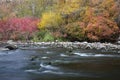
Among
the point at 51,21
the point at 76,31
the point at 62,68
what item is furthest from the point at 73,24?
the point at 62,68

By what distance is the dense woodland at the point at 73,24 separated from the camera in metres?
42.1

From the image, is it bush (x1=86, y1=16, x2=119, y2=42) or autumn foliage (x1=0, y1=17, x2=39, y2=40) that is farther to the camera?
autumn foliage (x1=0, y1=17, x2=39, y2=40)

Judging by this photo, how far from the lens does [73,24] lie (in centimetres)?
4284

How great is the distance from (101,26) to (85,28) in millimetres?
2172

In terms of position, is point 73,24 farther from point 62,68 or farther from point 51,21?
point 62,68

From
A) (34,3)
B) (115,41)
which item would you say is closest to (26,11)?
(34,3)

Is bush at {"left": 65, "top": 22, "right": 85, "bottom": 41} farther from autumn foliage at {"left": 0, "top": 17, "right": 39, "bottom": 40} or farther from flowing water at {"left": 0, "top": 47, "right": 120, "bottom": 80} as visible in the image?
flowing water at {"left": 0, "top": 47, "right": 120, "bottom": 80}

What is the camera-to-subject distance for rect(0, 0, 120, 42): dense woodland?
42.1 metres

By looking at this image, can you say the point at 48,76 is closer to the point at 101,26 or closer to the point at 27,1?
the point at 101,26

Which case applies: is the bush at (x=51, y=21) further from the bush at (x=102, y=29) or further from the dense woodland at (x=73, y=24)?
the bush at (x=102, y=29)

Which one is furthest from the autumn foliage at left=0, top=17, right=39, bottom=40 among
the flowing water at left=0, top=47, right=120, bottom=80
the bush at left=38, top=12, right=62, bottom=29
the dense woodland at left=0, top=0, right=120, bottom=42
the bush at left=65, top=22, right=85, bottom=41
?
the flowing water at left=0, top=47, right=120, bottom=80

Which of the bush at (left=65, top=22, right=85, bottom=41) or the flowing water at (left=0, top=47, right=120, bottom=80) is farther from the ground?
the bush at (left=65, top=22, right=85, bottom=41)

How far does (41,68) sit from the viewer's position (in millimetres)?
20625

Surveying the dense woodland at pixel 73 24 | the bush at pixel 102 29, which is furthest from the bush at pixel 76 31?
the bush at pixel 102 29
